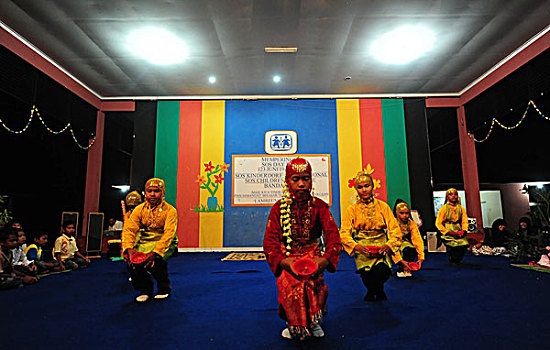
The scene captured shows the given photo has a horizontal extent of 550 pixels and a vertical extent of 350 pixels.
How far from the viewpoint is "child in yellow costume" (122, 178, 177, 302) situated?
3.12m

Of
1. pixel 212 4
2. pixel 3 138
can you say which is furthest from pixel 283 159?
pixel 3 138

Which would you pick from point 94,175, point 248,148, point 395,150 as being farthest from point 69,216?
point 395,150

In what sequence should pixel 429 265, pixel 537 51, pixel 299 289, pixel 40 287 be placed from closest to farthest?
pixel 299 289 → pixel 40 287 → pixel 429 265 → pixel 537 51

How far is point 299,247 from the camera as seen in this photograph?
223cm

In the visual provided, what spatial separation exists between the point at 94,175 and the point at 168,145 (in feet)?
6.47

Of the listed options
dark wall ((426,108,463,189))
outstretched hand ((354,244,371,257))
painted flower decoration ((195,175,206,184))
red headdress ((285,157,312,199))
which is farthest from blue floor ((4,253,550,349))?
dark wall ((426,108,463,189))

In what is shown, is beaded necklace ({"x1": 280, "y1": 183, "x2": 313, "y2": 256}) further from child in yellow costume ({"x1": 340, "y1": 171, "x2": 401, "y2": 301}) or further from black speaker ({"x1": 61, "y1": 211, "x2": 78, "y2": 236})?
black speaker ({"x1": 61, "y1": 211, "x2": 78, "y2": 236})

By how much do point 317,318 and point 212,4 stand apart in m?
4.60

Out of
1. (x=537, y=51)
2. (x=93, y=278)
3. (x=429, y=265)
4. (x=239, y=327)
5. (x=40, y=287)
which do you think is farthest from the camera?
(x=537, y=51)

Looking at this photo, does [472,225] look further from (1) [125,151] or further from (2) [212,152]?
(1) [125,151]

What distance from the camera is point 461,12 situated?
4941 mm

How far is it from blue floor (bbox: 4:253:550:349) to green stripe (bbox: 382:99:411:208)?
3.53 metres

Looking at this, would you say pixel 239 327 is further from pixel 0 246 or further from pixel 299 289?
pixel 0 246

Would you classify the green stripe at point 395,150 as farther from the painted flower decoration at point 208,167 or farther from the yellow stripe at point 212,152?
the painted flower decoration at point 208,167
